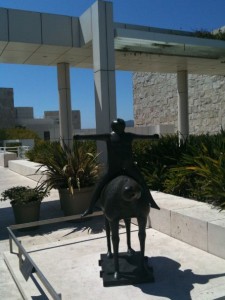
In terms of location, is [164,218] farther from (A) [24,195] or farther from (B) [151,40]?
(B) [151,40]

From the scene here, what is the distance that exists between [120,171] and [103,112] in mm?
5407

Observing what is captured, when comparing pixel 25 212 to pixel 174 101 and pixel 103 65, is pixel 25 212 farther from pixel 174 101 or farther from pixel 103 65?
pixel 174 101

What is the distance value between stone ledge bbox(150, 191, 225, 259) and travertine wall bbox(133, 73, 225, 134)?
15611 mm

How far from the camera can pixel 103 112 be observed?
920cm

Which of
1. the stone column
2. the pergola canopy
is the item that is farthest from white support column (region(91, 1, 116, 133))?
the pergola canopy

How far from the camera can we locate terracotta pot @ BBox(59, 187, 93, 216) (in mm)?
7281

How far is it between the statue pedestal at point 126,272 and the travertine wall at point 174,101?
17438 millimetres

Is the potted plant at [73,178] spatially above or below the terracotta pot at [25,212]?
above

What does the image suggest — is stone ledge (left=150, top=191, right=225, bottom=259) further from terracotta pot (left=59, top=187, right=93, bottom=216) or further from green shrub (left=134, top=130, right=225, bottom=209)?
terracotta pot (left=59, top=187, right=93, bottom=216)

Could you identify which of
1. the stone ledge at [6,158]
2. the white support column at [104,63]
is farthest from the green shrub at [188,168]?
the stone ledge at [6,158]

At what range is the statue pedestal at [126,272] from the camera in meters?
3.91

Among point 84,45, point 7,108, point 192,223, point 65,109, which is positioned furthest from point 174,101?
point 7,108

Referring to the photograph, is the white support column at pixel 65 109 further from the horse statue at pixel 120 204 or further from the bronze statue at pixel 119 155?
the horse statue at pixel 120 204

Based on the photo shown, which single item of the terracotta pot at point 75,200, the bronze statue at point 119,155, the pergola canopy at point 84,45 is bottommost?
the terracotta pot at point 75,200
